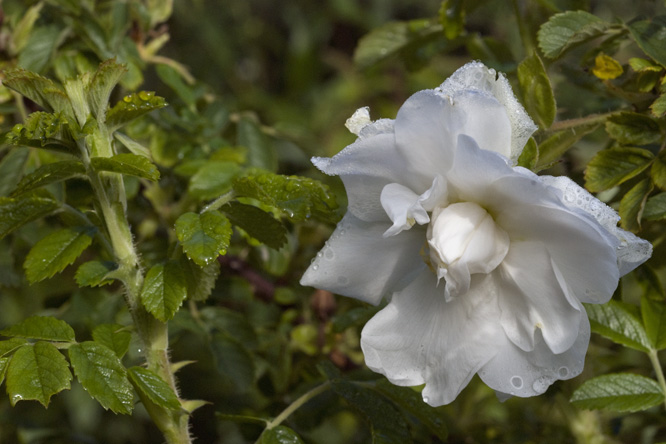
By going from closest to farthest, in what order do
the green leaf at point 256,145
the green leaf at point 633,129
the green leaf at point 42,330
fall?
the green leaf at point 42,330, the green leaf at point 633,129, the green leaf at point 256,145

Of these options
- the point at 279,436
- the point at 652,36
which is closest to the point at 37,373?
the point at 279,436

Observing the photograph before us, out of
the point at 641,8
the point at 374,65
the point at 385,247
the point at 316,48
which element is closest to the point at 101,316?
the point at 385,247

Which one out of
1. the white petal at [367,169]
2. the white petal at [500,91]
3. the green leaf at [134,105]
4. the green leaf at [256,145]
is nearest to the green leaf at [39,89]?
the green leaf at [134,105]

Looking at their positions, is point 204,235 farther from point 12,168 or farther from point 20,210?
point 12,168

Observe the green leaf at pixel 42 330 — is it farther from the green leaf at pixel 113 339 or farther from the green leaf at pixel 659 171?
the green leaf at pixel 659 171

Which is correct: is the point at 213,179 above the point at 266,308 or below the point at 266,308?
above

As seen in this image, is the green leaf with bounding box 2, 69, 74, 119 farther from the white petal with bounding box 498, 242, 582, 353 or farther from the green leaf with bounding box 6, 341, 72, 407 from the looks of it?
the white petal with bounding box 498, 242, 582, 353

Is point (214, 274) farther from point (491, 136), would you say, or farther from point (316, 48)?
point (316, 48)
